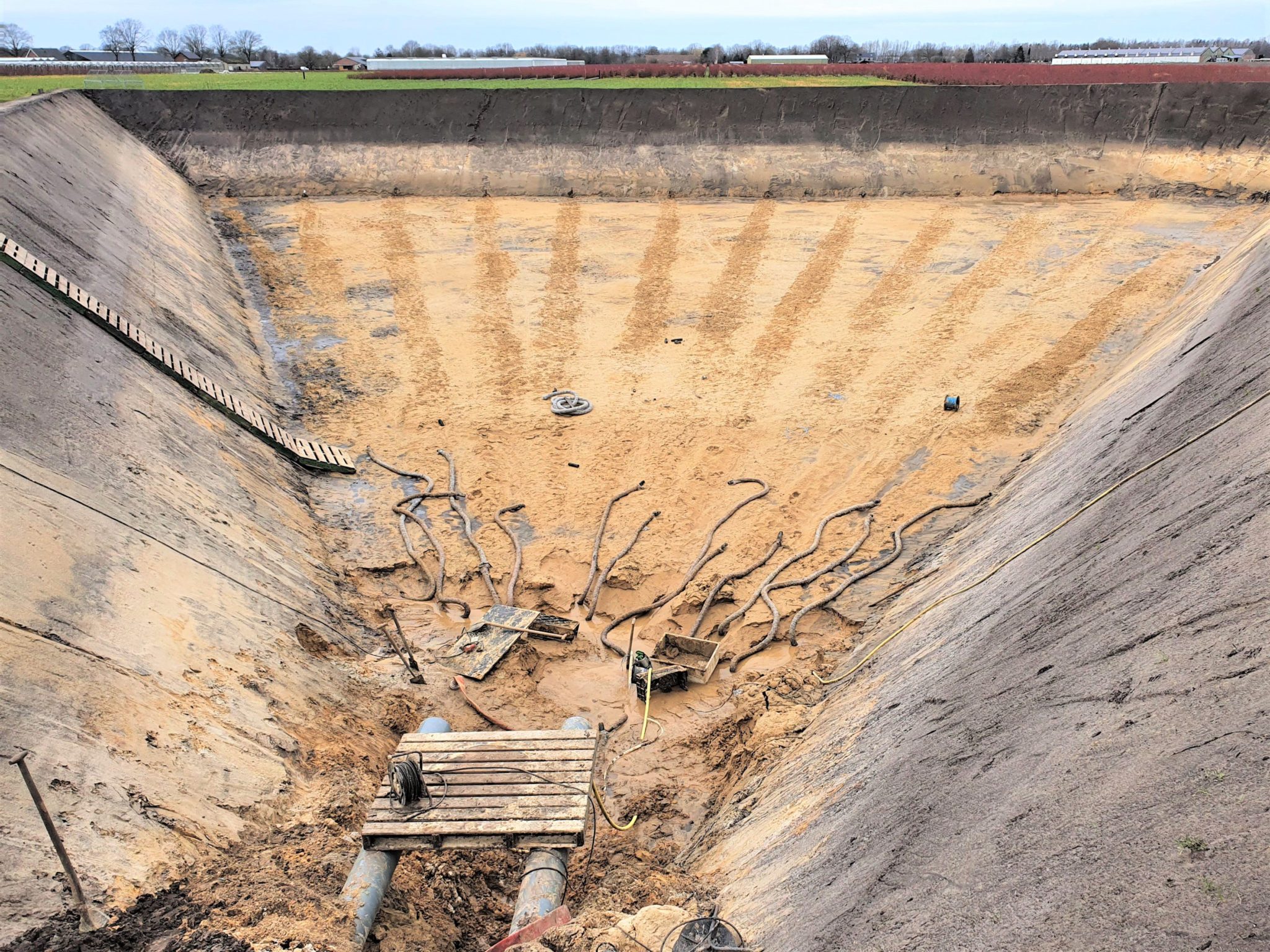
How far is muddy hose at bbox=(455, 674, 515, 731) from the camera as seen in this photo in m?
8.16

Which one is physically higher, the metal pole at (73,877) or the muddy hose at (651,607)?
the muddy hose at (651,607)

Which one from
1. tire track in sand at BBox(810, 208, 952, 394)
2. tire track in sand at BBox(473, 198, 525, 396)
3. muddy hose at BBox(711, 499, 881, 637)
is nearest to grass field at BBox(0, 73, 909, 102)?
tire track in sand at BBox(473, 198, 525, 396)

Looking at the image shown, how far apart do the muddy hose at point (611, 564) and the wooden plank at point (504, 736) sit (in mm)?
2679

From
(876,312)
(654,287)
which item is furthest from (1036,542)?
(654,287)

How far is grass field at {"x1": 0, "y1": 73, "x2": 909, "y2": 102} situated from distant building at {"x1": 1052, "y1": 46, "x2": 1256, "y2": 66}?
1829cm

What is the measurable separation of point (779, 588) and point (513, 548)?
3278 millimetres

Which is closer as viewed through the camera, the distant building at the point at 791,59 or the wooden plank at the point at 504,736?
the wooden plank at the point at 504,736

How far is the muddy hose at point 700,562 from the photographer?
31.5 ft

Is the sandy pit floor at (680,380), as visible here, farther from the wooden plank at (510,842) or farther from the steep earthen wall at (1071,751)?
the steep earthen wall at (1071,751)

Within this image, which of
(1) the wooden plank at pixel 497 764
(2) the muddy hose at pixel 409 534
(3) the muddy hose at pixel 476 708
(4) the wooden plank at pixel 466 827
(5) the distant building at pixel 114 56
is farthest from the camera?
(5) the distant building at pixel 114 56

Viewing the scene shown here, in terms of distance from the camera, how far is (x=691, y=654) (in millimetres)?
9109

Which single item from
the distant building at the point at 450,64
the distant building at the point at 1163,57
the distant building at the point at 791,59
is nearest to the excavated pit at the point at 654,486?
the distant building at the point at 450,64

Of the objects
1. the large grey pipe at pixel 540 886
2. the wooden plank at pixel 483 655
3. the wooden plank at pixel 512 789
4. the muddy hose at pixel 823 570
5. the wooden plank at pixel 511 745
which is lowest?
the large grey pipe at pixel 540 886

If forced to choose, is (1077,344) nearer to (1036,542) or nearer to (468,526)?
(1036,542)
